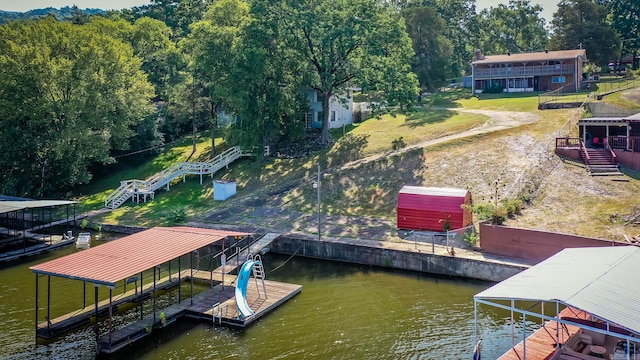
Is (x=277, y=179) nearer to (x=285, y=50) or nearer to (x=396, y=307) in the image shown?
(x=285, y=50)

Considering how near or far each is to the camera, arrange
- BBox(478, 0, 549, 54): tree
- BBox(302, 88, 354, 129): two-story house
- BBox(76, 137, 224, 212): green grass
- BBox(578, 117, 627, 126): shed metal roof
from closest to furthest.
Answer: BBox(578, 117, 627, 126): shed metal roof < BBox(76, 137, 224, 212): green grass < BBox(302, 88, 354, 129): two-story house < BBox(478, 0, 549, 54): tree

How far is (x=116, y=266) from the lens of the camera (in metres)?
22.2

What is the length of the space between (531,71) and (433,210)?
45973 millimetres

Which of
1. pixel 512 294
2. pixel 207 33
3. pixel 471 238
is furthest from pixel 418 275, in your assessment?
pixel 207 33

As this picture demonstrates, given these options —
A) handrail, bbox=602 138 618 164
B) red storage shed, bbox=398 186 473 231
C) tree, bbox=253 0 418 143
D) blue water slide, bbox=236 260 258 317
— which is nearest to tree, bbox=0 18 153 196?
tree, bbox=253 0 418 143

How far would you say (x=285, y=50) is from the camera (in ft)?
160

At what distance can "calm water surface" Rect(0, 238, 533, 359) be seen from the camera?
68.5 feet

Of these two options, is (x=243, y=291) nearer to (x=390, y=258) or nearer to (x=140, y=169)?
(x=390, y=258)

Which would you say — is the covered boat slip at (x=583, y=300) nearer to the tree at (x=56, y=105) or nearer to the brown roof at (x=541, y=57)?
the tree at (x=56, y=105)

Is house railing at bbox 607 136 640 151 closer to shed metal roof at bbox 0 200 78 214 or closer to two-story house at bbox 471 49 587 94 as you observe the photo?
two-story house at bbox 471 49 587 94

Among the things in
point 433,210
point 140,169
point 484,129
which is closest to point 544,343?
point 433,210

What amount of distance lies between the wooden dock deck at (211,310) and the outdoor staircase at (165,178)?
2146 centimetres

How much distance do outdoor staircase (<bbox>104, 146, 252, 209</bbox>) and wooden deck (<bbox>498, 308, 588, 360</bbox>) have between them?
34257mm

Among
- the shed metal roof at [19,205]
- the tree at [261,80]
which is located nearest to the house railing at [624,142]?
the tree at [261,80]
